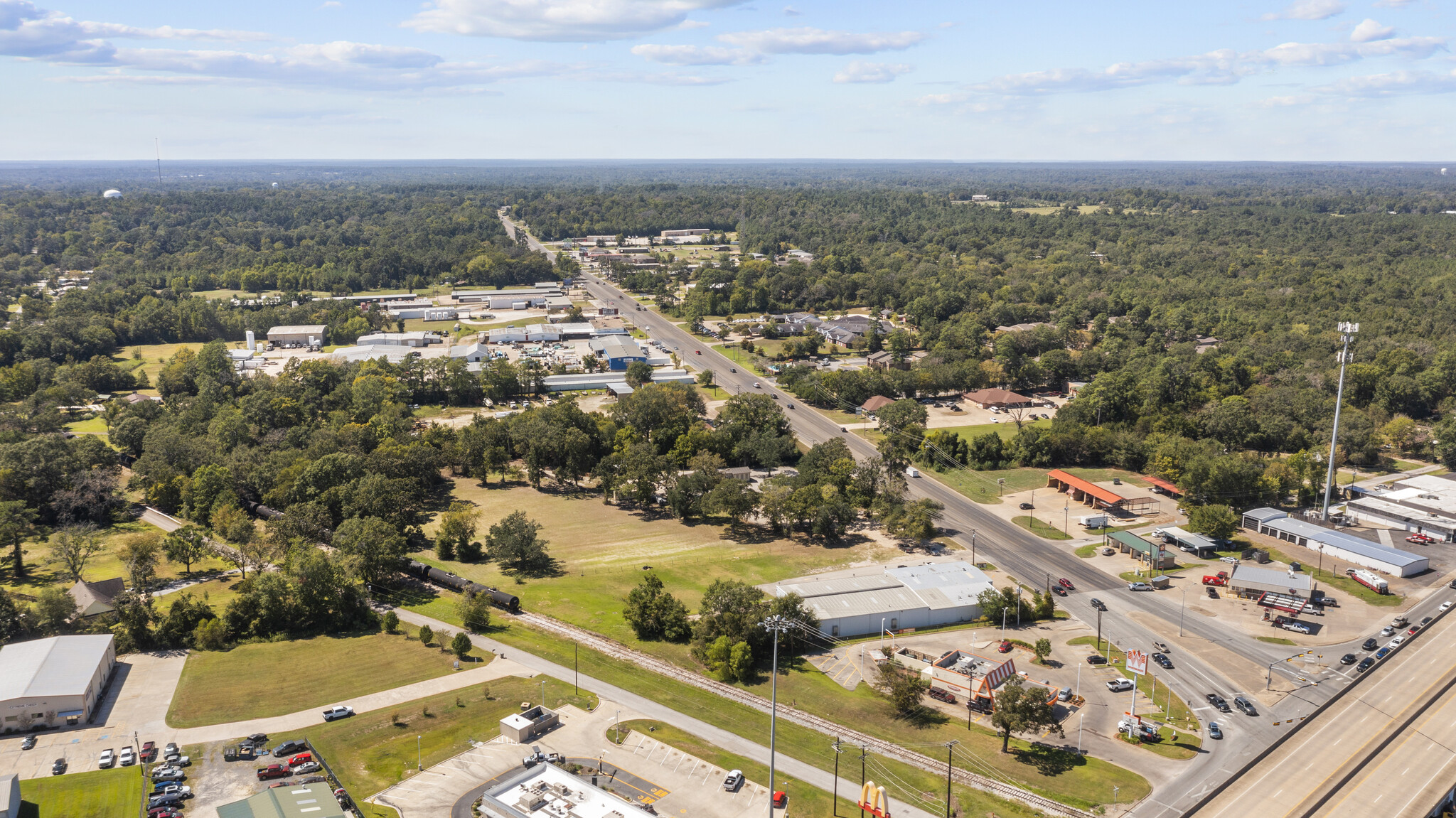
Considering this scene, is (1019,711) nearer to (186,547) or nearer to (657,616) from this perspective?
(657,616)

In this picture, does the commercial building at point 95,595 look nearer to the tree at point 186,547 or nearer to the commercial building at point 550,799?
the tree at point 186,547

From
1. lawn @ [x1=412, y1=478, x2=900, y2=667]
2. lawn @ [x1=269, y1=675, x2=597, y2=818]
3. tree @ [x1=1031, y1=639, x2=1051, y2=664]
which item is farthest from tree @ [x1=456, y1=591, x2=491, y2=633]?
tree @ [x1=1031, y1=639, x2=1051, y2=664]

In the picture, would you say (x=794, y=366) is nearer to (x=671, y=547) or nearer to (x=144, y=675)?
(x=671, y=547)

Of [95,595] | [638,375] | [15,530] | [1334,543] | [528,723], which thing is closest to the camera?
[528,723]

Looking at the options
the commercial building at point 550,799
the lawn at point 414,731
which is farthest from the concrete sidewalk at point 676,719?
the commercial building at point 550,799

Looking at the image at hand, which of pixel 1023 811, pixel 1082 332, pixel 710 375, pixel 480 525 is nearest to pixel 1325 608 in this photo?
pixel 1023 811

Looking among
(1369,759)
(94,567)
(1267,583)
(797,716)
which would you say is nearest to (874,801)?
(797,716)
